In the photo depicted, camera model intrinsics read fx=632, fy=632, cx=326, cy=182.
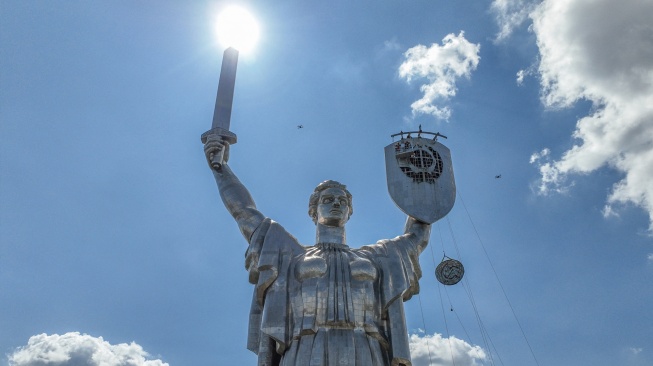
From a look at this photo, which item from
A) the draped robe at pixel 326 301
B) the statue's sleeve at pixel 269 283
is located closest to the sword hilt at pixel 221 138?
the statue's sleeve at pixel 269 283

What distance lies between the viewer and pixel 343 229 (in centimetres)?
1501

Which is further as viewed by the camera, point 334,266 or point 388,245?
point 388,245

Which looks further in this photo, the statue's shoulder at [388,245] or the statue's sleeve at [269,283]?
the statue's shoulder at [388,245]

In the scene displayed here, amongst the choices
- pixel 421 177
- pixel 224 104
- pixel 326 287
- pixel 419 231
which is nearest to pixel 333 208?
pixel 419 231

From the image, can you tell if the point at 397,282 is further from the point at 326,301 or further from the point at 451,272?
the point at 451,272

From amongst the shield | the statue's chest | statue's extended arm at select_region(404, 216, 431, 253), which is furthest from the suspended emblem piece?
the statue's chest

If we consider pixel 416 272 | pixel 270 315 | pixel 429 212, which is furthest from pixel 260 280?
pixel 429 212

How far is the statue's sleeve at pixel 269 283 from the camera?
1267 centimetres

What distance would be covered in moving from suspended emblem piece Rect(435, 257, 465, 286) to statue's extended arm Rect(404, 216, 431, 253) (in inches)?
386

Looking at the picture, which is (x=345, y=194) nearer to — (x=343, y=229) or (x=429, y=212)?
(x=343, y=229)

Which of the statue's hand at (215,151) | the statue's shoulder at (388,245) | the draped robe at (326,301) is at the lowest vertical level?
the draped robe at (326,301)

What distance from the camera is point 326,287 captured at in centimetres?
1289

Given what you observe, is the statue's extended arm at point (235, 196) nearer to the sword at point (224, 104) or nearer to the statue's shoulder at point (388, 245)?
the sword at point (224, 104)

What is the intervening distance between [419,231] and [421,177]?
5.01ft
